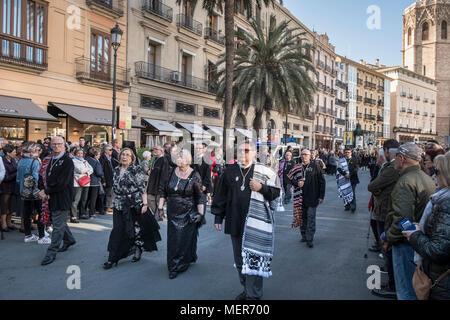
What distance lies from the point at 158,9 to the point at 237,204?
21.9 m

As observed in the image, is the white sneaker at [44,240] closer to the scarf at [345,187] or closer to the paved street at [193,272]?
the paved street at [193,272]

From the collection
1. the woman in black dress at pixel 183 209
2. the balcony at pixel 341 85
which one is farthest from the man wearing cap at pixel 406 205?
the balcony at pixel 341 85

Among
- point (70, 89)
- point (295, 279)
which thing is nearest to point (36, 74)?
point (70, 89)

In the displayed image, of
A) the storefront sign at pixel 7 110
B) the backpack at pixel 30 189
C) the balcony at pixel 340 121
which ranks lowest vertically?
the backpack at pixel 30 189

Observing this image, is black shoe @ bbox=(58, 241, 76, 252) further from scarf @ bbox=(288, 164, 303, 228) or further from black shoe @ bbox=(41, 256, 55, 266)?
scarf @ bbox=(288, 164, 303, 228)

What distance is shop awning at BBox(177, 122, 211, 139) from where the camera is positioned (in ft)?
83.1

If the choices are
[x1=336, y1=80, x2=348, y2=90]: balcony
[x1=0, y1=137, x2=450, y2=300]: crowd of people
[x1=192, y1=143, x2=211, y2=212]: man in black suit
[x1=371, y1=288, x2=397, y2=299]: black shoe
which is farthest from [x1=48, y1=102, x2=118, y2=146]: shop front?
[x1=336, y1=80, x2=348, y2=90]: balcony

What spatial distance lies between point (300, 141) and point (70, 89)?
3238 centimetres

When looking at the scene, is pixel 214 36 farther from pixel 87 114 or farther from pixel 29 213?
pixel 29 213

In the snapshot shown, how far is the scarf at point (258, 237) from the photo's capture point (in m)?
4.18

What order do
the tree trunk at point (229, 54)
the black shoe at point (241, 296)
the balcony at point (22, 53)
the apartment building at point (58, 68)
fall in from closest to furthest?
the black shoe at point (241, 296) < the balcony at point (22, 53) < the apartment building at point (58, 68) < the tree trunk at point (229, 54)

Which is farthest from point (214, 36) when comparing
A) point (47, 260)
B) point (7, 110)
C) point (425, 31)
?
point (425, 31)

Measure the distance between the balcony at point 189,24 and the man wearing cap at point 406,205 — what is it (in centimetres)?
2349
